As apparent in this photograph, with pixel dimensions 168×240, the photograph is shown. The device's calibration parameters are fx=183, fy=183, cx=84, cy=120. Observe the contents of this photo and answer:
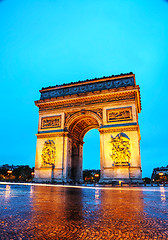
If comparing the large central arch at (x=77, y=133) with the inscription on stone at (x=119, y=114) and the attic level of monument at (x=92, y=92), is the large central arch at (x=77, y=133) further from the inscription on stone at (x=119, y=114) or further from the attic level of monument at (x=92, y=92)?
the attic level of monument at (x=92, y=92)

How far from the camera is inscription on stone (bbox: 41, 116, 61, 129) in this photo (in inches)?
997

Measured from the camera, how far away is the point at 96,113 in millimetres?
23922

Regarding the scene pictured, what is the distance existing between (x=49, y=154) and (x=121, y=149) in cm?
946

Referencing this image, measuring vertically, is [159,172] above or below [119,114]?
below

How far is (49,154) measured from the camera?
24.1 metres

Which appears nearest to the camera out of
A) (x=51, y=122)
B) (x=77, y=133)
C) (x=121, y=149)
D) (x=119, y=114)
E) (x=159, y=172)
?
(x=121, y=149)

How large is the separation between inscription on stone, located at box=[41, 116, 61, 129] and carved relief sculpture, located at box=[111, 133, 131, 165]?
8.23 meters

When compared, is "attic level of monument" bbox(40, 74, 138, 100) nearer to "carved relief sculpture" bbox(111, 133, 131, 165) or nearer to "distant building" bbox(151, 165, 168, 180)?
"carved relief sculpture" bbox(111, 133, 131, 165)

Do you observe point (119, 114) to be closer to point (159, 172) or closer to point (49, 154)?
point (49, 154)

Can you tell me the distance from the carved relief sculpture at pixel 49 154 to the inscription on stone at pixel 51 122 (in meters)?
2.34

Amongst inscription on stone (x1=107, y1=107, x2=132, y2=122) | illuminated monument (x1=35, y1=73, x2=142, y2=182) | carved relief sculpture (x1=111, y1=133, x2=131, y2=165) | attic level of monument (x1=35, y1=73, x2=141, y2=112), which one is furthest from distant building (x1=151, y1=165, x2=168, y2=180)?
inscription on stone (x1=107, y1=107, x2=132, y2=122)

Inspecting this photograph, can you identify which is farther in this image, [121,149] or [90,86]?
[90,86]

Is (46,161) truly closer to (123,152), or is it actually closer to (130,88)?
(123,152)

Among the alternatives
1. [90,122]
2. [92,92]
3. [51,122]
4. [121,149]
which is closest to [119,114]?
[121,149]
